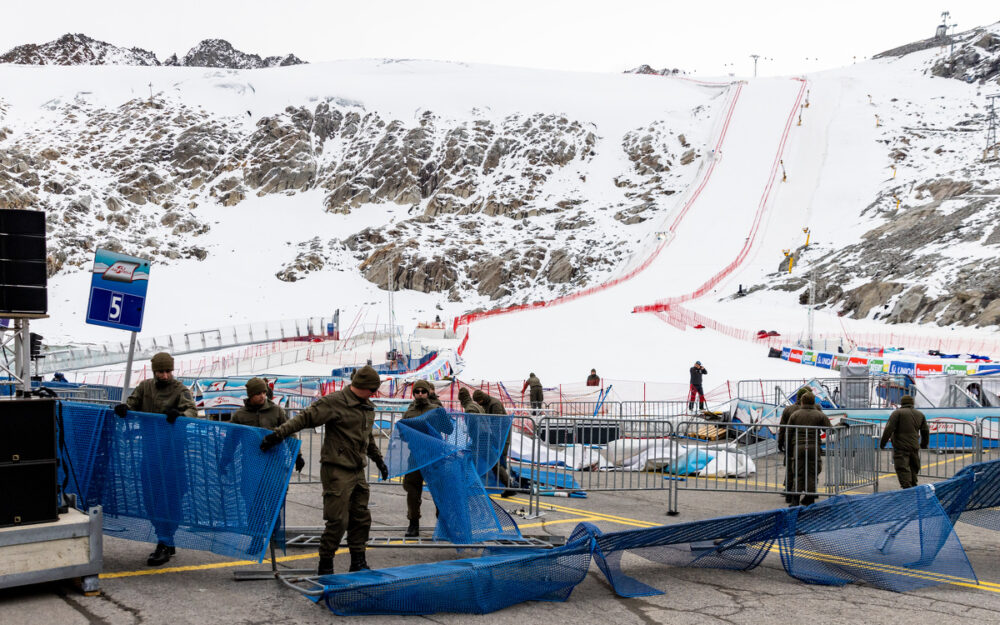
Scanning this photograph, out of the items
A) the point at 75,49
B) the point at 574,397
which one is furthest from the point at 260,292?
the point at 75,49

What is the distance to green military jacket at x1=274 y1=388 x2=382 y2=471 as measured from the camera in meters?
6.44

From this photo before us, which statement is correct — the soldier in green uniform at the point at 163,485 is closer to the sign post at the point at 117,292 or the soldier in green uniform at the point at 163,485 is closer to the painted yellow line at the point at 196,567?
the painted yellow line at the point at 196,567

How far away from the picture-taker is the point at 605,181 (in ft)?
261

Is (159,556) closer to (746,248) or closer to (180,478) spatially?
(180,478)

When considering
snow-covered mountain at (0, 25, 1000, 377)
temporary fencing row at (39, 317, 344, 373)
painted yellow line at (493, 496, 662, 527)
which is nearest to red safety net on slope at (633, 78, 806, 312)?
snow-covered mountain at (0, 25, 1000, 377)

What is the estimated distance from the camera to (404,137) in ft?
285

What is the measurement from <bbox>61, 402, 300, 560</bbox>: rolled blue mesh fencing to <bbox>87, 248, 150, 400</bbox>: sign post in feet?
8.50

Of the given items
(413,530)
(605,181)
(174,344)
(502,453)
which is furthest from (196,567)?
(605,181)

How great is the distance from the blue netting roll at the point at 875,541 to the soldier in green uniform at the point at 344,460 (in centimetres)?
352

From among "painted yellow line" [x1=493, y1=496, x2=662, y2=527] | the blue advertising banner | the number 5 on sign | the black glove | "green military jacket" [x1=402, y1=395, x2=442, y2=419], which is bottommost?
"painted yellow line" [x1=493, y1=496, x2=662, y2=527]

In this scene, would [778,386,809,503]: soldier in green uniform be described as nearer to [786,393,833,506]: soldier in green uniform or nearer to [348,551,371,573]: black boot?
[786,393,833,506]: soldier in green uniform

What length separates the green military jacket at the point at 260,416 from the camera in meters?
7.60

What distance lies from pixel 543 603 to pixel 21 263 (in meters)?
4.67

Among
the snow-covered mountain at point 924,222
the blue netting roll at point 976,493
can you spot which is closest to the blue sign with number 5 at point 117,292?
the blue netting roll at point 976,493
